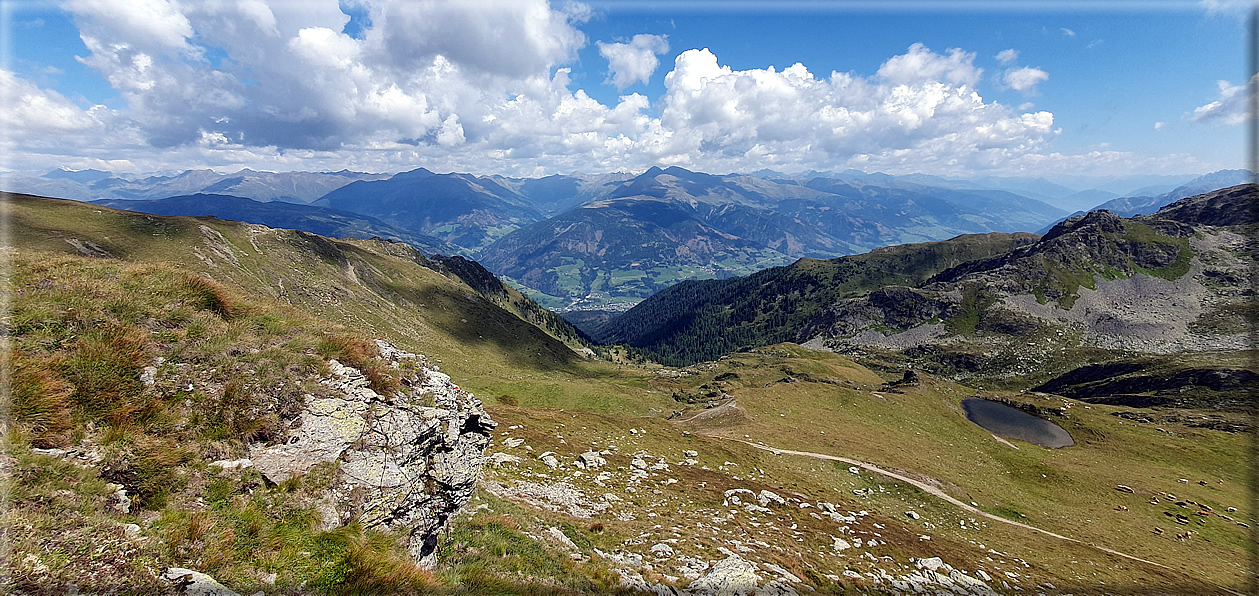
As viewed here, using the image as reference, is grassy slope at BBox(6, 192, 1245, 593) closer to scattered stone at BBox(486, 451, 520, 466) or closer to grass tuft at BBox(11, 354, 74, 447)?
grass tuft at BBox(11, 354, 74, 447)

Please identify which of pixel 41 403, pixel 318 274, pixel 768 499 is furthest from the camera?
pixel 318 274

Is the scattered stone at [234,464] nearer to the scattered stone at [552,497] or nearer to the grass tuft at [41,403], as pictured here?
the grass tuft at [41,403]

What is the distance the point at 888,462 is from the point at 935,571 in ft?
72.2

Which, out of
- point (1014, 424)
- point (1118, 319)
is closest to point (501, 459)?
point (1014, 424)

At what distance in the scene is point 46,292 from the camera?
36.8ft

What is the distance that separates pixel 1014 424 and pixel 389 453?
88.1 m

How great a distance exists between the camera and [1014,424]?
6775 cm

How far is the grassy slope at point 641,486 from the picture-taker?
8.32 meters

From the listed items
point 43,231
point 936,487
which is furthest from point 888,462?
point 43,231

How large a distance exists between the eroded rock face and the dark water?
76103 mm

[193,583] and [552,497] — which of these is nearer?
[193,583]

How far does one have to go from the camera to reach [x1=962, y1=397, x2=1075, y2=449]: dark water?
61438mm

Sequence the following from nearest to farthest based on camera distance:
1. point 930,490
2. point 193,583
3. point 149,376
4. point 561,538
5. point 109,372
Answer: point 193,583 → point 109,372 → point 149,376 → point 561,538 → point 930,490

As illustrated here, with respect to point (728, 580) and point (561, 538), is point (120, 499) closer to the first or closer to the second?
point (561, 538)
